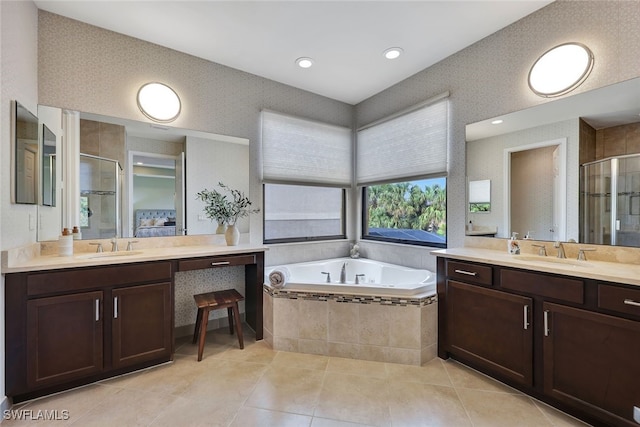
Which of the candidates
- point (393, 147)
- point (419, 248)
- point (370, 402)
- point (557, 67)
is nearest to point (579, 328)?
point (370, 402)

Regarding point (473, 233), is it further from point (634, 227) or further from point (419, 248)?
point (634, 227)

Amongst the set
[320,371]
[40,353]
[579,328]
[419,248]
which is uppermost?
[419,248]

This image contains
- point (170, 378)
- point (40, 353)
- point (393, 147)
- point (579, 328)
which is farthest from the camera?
point (393, 147)

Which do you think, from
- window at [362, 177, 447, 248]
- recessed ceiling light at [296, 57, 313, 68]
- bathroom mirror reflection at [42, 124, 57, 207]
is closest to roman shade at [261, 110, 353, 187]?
window at [362, 177, 447, 248]

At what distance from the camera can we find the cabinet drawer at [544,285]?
158 centimetres

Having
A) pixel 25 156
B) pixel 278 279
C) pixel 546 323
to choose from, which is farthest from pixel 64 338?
pixel 546 323

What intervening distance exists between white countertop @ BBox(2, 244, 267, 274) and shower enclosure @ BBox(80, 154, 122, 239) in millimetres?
213

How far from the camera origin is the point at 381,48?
255 centimetres

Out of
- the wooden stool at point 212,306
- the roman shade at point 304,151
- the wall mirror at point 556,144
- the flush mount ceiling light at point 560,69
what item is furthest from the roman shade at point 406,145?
the wooden stool at point 212,306

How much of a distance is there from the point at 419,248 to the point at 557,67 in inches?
72.1

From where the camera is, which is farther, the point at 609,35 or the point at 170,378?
the point at 170,378

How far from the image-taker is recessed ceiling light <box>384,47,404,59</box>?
2559 millimetres

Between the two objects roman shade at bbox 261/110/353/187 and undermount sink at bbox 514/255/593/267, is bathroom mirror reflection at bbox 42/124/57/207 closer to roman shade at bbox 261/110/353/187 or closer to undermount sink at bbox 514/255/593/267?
roman shade at bbox 261/110/353/187

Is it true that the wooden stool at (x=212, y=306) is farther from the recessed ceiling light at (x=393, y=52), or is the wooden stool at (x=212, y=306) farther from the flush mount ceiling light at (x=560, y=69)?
the flush mount ceiling light at (x=560, y=69)
